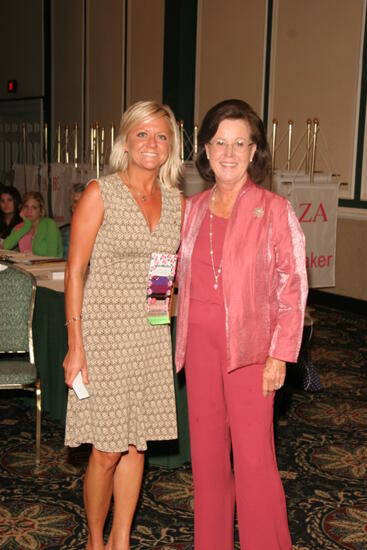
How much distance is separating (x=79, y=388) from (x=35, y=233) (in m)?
3.61

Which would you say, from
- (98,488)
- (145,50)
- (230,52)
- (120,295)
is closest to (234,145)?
(120,295)

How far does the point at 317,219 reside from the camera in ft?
22.4

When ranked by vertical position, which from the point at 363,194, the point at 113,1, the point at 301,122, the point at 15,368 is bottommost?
the point at 15,368

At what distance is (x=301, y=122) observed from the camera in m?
7.88

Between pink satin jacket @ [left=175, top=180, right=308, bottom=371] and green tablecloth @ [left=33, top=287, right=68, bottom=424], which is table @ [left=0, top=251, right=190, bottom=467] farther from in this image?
pink satin jacket @ [left=175, top=180, right=308, bottom=371]

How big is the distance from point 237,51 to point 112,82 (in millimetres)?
2909

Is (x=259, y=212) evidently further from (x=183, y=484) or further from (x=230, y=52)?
(x=230, y=52)

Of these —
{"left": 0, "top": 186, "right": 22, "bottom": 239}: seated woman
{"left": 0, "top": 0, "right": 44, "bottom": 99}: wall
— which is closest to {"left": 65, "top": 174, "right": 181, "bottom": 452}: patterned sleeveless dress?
{"left": 0, "top": 186, "right": 22, "bottom": 239}: seated woman

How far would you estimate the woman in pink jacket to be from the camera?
214 centimetres

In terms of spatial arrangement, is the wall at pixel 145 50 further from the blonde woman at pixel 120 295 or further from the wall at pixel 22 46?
the blonde woman at pixel 120 295

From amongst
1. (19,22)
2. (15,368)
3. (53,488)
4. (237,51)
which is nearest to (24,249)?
(15,368)

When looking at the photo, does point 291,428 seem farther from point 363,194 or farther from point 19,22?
point 19,22

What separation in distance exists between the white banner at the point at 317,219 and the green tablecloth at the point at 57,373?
323 centimetres

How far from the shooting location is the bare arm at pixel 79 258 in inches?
89.1
